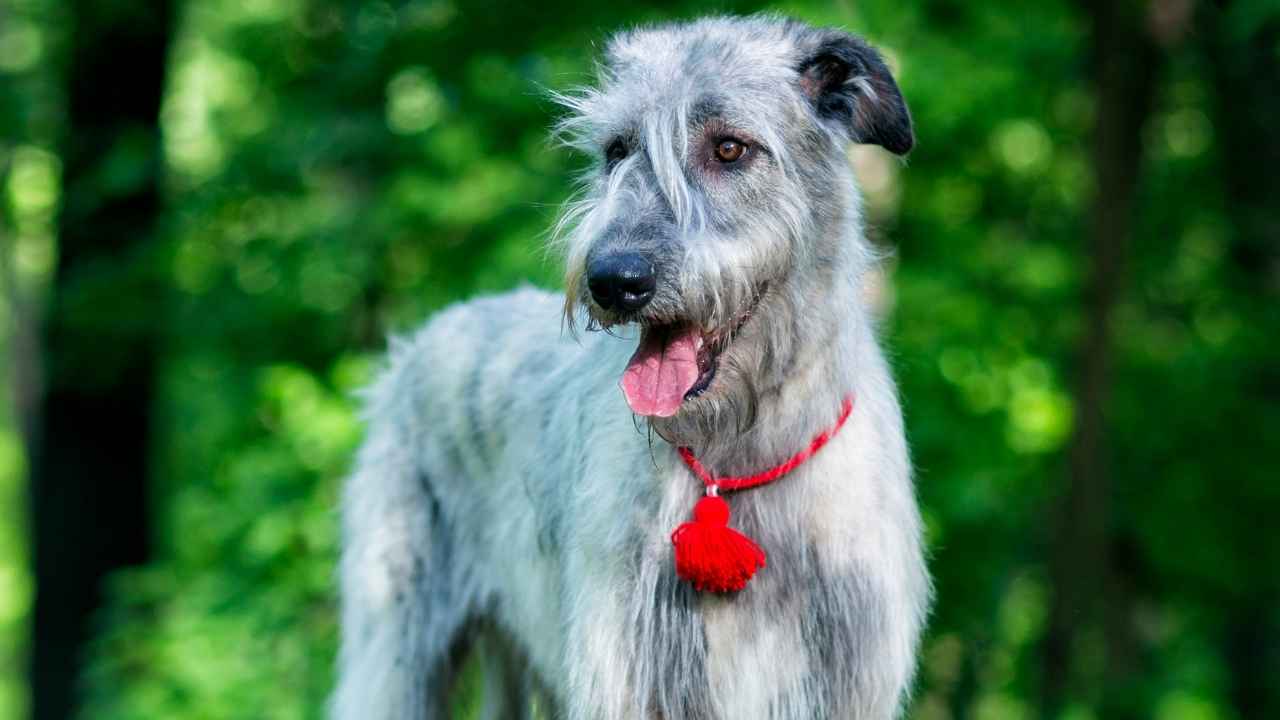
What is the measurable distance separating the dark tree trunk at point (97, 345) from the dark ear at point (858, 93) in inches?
242

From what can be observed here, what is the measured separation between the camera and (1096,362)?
8070 millimetres

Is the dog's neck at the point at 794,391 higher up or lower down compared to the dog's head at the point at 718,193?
lower down

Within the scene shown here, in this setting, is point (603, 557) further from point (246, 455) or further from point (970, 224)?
point (970, 224)

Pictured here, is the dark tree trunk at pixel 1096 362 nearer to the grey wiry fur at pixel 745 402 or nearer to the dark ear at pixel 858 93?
the grey wiry fur at pixel 745 402

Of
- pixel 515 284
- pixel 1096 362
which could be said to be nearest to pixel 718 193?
pixel 515 284

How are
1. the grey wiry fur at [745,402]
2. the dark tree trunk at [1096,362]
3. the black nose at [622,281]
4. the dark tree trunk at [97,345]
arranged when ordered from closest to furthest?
the black nose at [622,281] → the grey wiry fur at [745,402] → the dark tree trunk at [1096,362] → the dark tree trunk at [97,345]

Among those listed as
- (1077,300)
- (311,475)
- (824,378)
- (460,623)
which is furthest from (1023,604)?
(824,378)

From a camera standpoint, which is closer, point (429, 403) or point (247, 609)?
point (429, 403)

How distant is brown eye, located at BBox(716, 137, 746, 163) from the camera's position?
3252 mm

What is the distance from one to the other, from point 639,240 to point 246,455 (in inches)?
217

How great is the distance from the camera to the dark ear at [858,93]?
345 cm

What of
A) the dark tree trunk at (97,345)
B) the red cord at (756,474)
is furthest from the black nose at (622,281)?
the dark tree trunk at (97,345)

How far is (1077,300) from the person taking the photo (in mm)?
9125

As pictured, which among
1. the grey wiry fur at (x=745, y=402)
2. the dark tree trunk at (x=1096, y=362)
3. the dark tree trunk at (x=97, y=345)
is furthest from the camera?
the dark tree trunk at (x=97, y=345)
